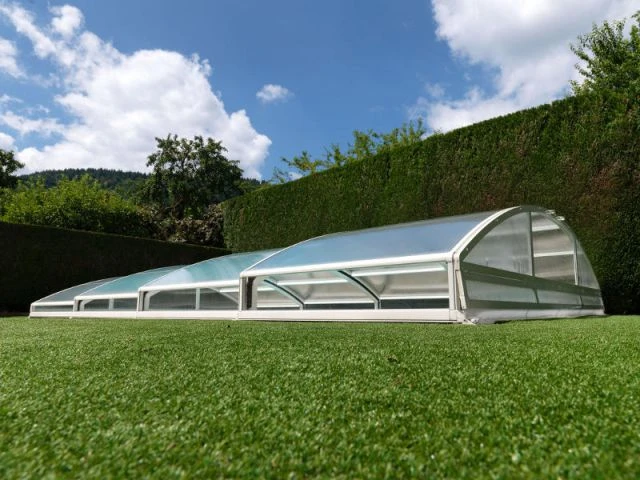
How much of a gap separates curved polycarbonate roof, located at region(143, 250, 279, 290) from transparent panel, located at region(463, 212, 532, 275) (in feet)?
11.9

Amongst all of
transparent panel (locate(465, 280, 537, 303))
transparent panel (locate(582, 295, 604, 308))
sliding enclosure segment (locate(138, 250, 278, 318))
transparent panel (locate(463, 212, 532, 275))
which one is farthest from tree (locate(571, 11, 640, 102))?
sliding enclosure segment (locate(138, 250, 278, 318))

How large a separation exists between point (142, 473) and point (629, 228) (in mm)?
9301

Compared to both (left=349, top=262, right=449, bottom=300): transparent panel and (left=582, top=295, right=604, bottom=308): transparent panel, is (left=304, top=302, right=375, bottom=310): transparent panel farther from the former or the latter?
(left=582, top=295, right=604, bottom=308): transparent panel

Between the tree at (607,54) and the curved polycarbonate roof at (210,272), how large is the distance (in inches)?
599

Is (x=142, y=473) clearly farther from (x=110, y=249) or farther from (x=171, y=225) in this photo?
(x=171, y=225)

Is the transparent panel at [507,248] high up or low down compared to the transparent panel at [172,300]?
up

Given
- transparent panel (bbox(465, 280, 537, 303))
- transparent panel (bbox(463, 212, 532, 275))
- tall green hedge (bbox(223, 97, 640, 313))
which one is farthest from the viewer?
tall green hedge (bbox(223, 97, 640, 313))

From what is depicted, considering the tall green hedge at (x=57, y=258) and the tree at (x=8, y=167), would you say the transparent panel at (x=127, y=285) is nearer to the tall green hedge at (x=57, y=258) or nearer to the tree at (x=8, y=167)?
the tall green hedge at (x=57, y=258)

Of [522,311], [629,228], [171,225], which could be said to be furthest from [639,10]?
[171,225]

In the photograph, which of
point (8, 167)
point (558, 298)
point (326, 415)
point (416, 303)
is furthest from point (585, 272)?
point (8, 167)

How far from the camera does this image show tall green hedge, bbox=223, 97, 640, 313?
8000mm

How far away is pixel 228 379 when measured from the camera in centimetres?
172

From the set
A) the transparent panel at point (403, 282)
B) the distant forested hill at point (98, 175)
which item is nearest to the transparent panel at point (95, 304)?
the transparent panel at point (403, 282)

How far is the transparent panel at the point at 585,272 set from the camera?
7.60 m
